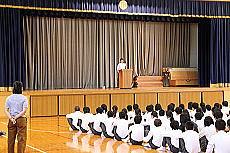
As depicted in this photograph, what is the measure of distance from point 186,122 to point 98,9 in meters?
9.91

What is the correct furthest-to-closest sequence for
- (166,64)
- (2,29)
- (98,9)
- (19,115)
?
(166,64)
(98,9)
(2,29)
(19,115)

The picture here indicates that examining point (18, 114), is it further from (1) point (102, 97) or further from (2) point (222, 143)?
(1) point (102, 97)

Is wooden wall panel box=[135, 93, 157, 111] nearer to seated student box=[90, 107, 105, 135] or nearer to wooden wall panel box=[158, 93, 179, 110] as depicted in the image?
wooden wall panel box=[158, 93, 179, 110]

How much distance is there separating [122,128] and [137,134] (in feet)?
1.81

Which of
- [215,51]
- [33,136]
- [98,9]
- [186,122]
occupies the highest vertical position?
[98,9]

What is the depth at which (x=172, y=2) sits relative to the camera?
1756 centimetres

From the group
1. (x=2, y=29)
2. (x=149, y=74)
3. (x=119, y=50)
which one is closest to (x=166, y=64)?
(x=149, y=74)

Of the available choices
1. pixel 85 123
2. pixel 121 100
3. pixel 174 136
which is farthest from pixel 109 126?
pixel 121 100

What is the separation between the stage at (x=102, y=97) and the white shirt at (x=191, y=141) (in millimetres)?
7958

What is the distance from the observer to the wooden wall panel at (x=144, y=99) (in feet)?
51.3

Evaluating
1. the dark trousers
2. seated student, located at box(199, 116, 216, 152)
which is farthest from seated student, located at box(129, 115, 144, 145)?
the dark trousers

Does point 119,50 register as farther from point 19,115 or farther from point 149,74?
point 19,115

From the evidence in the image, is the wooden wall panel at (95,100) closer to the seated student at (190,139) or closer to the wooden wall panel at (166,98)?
the wooden wall panel at (166,98)

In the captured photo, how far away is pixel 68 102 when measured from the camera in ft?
48.6
